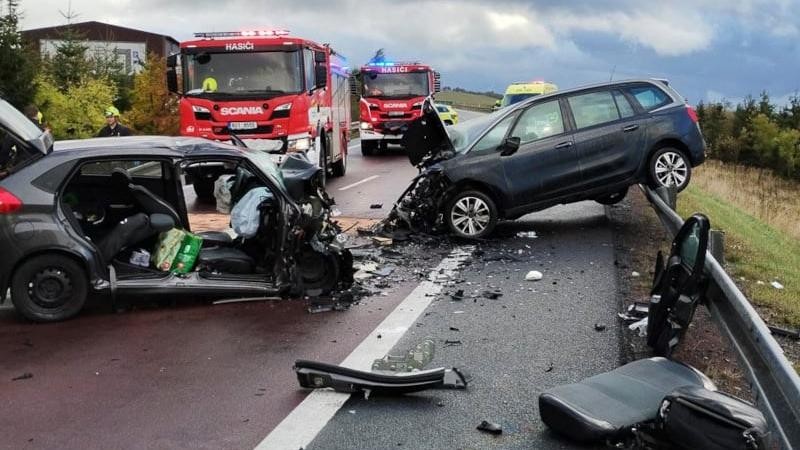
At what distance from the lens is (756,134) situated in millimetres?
38938

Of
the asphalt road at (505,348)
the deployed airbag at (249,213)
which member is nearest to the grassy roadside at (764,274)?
the asphalt road at (505,348)

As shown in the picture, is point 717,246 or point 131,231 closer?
point 717,246

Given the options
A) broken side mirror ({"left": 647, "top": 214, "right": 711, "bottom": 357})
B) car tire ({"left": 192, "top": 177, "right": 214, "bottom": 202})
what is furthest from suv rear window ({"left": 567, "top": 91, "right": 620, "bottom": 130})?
car tire ({"left": 192, "top": 177, "right": 214, "bottom": 202})

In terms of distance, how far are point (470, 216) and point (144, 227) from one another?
4469 millimetres

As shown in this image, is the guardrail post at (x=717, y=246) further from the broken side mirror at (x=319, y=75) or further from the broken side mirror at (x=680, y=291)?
the broken side mirror at (x=319, y=75)

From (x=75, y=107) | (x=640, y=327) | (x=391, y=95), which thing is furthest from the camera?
(x=75, y=107)

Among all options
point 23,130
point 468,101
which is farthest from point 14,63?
point 468,101

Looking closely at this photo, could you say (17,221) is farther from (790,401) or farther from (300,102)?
(300,102)

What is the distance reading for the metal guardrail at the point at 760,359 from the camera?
3113 millimetres

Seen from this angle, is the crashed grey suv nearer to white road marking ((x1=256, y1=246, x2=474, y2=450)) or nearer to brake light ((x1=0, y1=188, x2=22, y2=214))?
white road marking ((x1=256, y1=246, x2=474, y2=450))

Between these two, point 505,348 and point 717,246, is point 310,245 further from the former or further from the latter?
point 717,246

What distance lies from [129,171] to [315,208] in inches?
76.9

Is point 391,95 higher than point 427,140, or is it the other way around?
point 391,95

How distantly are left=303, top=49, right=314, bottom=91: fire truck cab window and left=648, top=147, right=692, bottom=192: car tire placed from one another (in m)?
6.94
